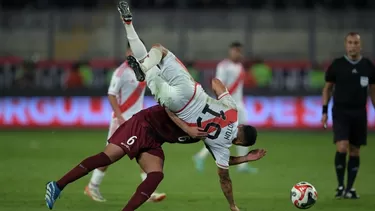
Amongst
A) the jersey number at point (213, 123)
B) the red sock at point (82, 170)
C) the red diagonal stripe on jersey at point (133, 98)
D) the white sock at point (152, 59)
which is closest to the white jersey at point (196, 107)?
the jersey number at point (213, 123)

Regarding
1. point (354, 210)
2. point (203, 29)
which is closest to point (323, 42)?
point (203, 29)

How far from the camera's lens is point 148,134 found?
10.1m

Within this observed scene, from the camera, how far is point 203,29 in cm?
2583

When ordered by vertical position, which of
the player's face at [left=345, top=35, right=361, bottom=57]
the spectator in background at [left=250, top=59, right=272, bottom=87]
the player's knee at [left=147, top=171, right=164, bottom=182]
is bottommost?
the spectator in background at [left=250, top=59, right=272, bottom=87]

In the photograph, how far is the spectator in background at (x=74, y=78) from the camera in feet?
81.1

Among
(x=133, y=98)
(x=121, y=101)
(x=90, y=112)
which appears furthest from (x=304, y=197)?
(x=90, y=112)

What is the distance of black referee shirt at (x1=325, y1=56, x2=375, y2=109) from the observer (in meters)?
12.5

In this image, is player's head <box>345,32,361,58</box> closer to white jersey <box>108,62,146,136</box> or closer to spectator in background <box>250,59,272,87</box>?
white jersey <box>108,62,146,136</box>

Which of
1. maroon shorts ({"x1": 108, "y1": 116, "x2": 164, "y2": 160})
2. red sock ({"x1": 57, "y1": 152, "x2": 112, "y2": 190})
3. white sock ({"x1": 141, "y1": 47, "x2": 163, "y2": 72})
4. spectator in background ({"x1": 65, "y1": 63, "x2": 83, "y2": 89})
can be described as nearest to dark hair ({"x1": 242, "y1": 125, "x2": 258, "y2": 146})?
maroon shorts ({"x1": 108, "y1": 116, "x2": 164, "y2": 160})

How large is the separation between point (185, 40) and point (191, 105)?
15992 mm

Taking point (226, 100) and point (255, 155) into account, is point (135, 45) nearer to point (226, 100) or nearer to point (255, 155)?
point (226, 100)

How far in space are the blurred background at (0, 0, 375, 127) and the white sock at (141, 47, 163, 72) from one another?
47.6 feet

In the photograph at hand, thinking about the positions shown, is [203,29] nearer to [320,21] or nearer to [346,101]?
[320,21]

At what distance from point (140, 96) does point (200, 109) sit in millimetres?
2715
